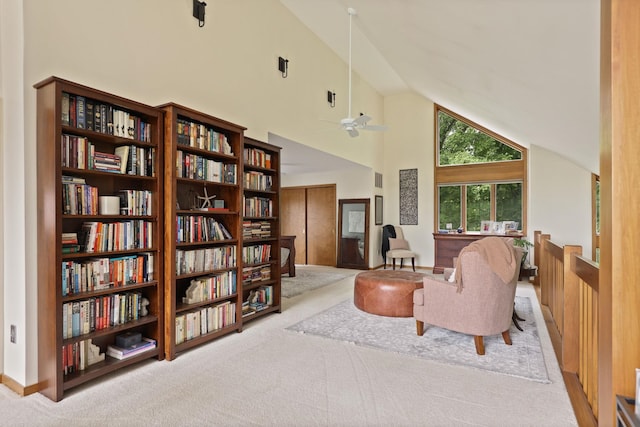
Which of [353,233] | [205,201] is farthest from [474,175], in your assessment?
[205,201]

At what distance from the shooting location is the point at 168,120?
288 centimetres

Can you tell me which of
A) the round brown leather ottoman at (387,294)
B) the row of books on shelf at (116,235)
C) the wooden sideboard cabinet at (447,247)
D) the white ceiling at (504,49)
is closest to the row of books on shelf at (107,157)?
the row of books on shelf at (116,235)

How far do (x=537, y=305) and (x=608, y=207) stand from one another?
408cm

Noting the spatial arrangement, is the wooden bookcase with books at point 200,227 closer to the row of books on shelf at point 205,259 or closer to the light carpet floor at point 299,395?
the row of books on shelf at point 205,259

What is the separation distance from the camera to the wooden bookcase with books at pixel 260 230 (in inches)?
153

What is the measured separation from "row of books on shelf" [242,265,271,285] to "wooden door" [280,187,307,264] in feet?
14.4

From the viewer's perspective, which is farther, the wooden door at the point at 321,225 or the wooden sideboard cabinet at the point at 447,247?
the wooden door at the point at 321,225

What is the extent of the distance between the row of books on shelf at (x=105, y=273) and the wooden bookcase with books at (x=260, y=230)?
3.65ft

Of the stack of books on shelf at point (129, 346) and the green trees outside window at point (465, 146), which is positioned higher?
the green trees outside window at point (465, 146)

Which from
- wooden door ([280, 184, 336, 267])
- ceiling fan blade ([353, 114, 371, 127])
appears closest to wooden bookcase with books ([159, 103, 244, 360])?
ceiling fan blade ([353, 114, 371, 127])

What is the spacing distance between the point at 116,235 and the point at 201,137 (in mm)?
1157

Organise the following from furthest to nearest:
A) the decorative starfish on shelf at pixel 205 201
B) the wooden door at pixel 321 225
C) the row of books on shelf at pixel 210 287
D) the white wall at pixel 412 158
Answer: the wooden door at pixel 321 225, the white wall at pixel 412 158, the decorative starfish on shelf at pixel 205 201, the row of books on shelf at pixel 210 287

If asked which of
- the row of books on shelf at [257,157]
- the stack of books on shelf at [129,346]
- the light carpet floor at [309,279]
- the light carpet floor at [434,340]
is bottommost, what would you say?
the light carpet floor at [309,279]

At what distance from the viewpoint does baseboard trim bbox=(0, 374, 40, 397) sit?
2291mm
